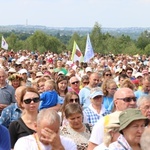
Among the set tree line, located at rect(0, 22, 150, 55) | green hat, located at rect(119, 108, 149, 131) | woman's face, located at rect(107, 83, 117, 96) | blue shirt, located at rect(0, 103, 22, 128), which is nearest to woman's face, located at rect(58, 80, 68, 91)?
woman's face, located at rect(107, 83, 117, 96)

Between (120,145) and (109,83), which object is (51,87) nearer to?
(109,83)

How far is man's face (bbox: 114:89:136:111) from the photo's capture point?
5289mm

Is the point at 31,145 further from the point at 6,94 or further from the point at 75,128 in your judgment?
the point at 6,94

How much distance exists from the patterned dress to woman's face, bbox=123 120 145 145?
1.47m

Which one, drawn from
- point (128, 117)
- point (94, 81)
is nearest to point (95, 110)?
point (94, 81)

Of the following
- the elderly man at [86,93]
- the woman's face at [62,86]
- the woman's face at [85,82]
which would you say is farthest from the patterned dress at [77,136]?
the woman's face at [85,82]

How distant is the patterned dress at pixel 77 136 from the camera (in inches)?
205

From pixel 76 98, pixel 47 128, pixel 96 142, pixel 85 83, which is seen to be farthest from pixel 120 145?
pixel 85 83

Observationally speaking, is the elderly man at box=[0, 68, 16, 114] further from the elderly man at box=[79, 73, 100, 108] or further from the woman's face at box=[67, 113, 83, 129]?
the woman's face at box=[67, 113, 83, 129]

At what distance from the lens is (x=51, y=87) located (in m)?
8.30

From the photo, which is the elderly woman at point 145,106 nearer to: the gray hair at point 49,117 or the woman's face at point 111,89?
the gray hair at point 49,117

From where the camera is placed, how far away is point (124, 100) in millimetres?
5312

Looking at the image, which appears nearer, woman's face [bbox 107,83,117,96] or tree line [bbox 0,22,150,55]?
woman's face [bbox 107,83,117,96]

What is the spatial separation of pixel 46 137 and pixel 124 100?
1572 millimetres
